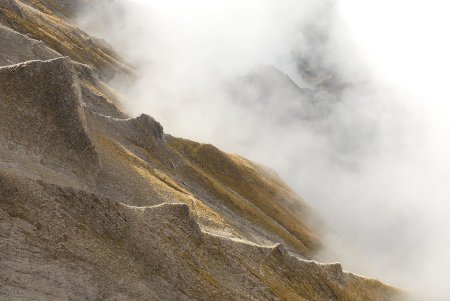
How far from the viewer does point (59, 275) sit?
4838 cm

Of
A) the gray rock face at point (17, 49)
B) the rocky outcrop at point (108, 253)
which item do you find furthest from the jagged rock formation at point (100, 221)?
the gray rock face at point (17, 49)

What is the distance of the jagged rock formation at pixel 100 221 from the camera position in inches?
1932

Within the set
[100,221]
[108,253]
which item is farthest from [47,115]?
[108,253]

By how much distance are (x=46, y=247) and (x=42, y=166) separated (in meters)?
13.8

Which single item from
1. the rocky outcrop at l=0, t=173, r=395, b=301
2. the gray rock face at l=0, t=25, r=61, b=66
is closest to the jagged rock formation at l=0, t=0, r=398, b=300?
the rocky outcrop at l=0, t=173, r=395, b=301

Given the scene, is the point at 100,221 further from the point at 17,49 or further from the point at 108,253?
the point at 17,49

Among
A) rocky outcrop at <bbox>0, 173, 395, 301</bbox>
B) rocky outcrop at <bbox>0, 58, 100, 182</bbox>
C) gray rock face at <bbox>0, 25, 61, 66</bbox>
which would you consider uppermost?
gray rock face at <bbox>0, 25, 61, 66</bbox>

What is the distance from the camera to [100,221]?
5538 centimetres

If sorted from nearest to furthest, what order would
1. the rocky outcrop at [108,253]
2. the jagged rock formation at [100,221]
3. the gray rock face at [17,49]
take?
the rocky outcrop at [108,253] → the jagged rock formation at [100,221] → the gray rock face at [17,49]

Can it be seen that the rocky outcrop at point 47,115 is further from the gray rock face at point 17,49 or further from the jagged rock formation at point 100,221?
the gray rock face at point 17,49

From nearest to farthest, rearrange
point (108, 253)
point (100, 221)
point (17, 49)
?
point (108, 253), point (100, 221), point (17, 49)

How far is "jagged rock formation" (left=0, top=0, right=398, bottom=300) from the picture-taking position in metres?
49.1

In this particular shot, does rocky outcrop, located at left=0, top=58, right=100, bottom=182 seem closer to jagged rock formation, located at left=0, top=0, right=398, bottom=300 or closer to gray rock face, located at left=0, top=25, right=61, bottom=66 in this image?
jagged rock formation, located at left=0, top=0, right=398, bottom=300

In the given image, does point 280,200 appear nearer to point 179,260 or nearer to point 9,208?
point 179,260
